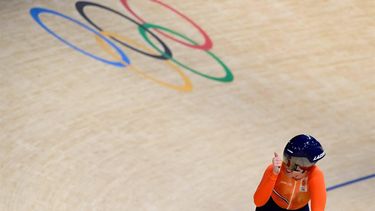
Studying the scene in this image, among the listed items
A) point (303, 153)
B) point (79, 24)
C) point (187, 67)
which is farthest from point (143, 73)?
point (303, 153)

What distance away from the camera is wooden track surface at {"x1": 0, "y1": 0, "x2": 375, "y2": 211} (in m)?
6.63

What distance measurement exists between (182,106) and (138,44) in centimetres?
120

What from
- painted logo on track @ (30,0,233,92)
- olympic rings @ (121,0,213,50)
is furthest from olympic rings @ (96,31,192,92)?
olympic rings @ (121,0,213,50)

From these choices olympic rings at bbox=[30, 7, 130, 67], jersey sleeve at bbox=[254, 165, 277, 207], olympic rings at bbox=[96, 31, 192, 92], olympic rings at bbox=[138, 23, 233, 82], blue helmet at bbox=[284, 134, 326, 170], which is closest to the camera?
blue helmet at bbox=[284, 134, 326, 170]

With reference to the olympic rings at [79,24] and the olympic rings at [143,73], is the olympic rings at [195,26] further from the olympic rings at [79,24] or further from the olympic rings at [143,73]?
the olympic rings at [79,24]

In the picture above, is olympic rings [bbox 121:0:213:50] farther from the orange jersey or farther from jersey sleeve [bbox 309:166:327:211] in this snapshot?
jersey sleeve [bbox 309:166:327:211]

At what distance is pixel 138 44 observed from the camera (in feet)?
28.2

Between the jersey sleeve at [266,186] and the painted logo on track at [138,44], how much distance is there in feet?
10.9

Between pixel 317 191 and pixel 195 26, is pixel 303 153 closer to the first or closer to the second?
pixel 317 191

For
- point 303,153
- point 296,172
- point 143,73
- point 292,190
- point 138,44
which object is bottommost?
point 143,73

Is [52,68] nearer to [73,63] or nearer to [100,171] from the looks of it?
[73,63]

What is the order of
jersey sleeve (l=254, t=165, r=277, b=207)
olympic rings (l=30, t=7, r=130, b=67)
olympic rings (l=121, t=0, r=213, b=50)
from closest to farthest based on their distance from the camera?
jersey sleeve (l=254, t=165, r=277, b=207), olympic rings (l=30, t=7, r=130, b=67), olympic rings (l=121, t=0, r=213, b=50)

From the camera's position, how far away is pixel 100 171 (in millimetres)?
6719

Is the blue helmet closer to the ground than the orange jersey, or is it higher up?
higher up
